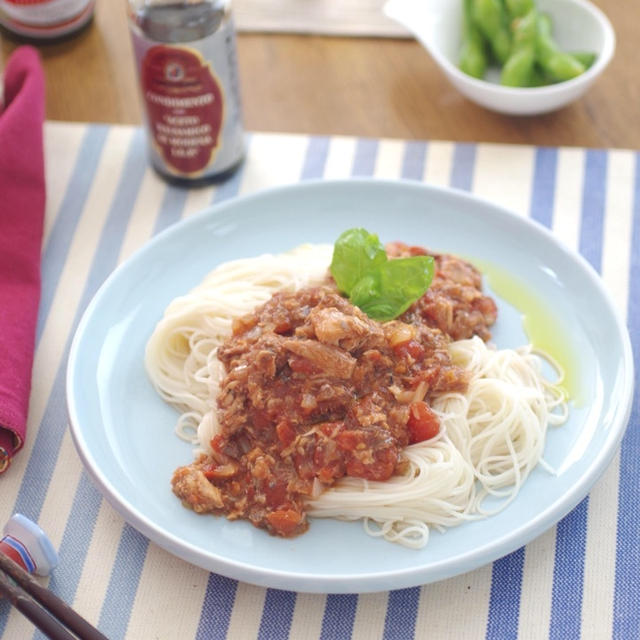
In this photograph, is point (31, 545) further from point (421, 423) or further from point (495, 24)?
point (495, 24)

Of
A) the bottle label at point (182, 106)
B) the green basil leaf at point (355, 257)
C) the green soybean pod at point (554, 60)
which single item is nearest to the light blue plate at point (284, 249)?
the bottle label at point (182, 106)

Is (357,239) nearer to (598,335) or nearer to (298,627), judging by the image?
(598,335)

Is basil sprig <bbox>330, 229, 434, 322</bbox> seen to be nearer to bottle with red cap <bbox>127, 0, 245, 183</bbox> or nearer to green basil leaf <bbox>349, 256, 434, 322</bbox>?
green basil leaf <bbox>349, 256, 434, 322</bbox>

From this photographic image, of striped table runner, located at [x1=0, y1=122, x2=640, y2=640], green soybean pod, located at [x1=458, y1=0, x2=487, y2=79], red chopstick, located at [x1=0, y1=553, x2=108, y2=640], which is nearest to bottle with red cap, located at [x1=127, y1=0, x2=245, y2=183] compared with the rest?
striped table runner, located at [x1=0, y1=122, x2=640, y2=640]

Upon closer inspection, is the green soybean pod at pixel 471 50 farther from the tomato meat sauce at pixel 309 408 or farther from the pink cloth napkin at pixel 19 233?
the pink cloth napkin at pixel 19 233

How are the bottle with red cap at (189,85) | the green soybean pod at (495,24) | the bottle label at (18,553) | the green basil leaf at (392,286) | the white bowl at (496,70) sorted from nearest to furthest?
the bottle label at (18,553)
the green basil leaf at (392,286)
the bottle with red cap at (189,85)
the white bowl at (496,70)
the green soybean pod at (495,24)

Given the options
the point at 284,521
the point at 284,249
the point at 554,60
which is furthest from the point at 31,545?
the point at 554,60
